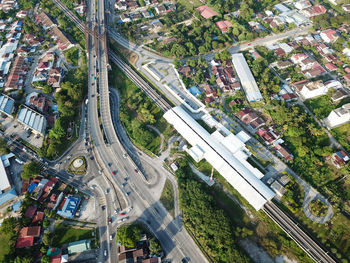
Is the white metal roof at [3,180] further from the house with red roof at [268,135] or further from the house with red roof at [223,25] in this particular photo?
the house with red roof at [223,25]

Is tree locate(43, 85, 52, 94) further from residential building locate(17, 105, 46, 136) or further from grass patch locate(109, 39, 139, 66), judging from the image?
grass patch locate(109, 39, 139, 66)

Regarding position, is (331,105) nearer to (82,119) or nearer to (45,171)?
(82,119)

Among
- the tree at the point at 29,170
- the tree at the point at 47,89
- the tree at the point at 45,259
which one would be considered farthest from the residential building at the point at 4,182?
the tree at the point at 47,89

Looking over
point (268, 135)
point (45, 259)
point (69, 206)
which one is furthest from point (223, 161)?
point (45, 259)

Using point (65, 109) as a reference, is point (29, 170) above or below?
below

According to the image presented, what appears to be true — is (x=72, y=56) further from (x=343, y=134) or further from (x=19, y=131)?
(x=343, y=134)

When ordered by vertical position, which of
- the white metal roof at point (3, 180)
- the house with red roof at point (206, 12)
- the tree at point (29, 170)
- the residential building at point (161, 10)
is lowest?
the tree at point (29, 170)
